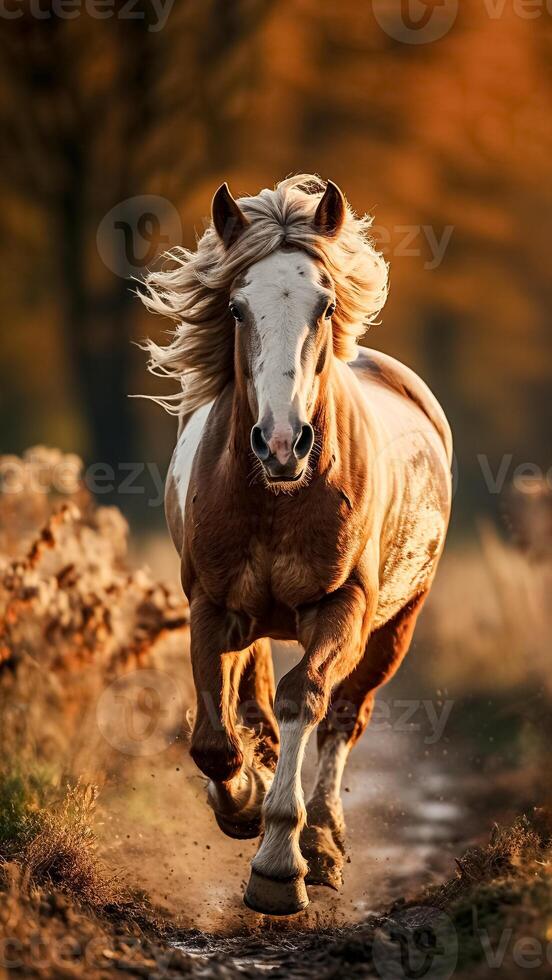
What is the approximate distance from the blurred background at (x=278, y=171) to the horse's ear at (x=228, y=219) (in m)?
4.91

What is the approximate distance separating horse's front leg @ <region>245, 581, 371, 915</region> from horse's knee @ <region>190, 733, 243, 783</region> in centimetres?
27

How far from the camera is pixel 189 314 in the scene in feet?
14.5

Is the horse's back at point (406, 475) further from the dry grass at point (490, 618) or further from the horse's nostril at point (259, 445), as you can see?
the dry grass at point (490, 618)

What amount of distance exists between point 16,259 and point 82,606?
9.39ft

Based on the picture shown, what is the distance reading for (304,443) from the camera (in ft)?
11.7

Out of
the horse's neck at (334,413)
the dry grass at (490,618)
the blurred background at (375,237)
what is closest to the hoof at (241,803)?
the horse's neck at (334,413)

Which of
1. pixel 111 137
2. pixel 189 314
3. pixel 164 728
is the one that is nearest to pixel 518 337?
pixel 111 137

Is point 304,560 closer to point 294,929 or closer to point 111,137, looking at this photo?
point 294,929

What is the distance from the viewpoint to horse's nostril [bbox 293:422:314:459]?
354cm

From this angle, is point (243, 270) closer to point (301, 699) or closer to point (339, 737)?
point (301, 699)

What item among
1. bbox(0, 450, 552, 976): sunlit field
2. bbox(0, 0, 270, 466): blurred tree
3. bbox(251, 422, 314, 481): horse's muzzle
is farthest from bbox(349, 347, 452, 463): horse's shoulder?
bbox(0, 0, 270, 466): blurred tree

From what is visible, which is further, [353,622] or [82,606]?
[82,606]

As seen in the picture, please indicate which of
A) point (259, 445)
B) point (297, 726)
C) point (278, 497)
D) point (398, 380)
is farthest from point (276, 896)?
point (398, 380)

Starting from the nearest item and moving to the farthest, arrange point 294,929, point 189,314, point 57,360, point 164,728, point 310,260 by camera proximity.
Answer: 1. point 310,260
2. point 189,314
3. point 294,929
4. point 164,728
5. point 57,360
